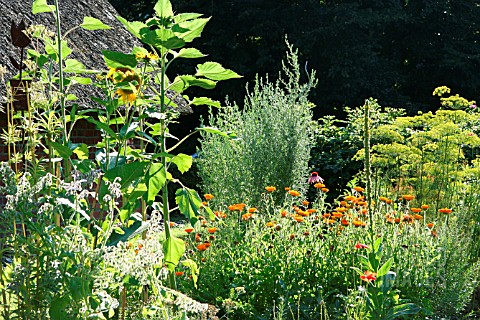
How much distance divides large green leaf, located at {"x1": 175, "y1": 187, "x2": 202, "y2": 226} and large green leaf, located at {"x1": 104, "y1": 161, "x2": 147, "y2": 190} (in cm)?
30

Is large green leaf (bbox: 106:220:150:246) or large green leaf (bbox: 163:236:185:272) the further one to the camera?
large green leaf (bbox: 163:236:185:272)

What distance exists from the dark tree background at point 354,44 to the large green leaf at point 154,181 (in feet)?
46.9

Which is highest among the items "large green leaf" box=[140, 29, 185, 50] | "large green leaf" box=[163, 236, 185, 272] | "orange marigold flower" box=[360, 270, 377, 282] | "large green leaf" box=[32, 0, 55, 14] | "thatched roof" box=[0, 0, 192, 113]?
"large green leaf" box=[32, 0, 55, 14]

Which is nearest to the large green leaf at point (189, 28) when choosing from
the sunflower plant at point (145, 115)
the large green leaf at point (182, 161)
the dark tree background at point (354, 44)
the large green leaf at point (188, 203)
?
the sunflower plant at point (145, 115)

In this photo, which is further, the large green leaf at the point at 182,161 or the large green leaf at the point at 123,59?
the large green leaf at the point at 182,161

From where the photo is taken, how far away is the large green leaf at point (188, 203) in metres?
2.80

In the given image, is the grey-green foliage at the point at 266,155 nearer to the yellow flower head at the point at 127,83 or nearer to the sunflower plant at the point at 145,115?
the sunflower plant at the point at 145,115

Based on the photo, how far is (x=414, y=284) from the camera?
13.8ft

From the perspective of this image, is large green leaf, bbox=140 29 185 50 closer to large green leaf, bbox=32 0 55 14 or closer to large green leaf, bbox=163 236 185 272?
large green leaf, bbox=32 0 55 14

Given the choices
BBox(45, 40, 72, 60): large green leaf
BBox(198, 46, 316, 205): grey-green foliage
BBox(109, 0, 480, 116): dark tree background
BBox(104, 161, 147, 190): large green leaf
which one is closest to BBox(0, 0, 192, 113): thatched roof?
BBox(198, 46, 316, 205): grey-green foliage

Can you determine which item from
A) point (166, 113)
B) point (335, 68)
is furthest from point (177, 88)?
point (335, 68)

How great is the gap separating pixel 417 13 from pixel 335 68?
10.9 ft

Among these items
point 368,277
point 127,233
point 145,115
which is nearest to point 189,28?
point 145,115

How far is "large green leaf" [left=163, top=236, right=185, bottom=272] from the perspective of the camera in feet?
9.04
